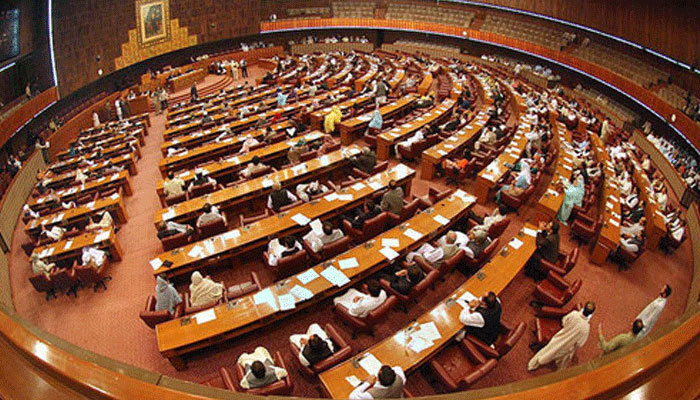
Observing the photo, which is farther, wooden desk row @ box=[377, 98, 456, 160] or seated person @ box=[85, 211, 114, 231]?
wooden desk row @ box=[377, 98, 456, 160]

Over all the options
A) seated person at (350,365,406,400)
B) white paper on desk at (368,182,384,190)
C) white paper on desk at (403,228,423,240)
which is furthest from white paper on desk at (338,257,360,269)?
white paper on desk at (368,182,384,190)

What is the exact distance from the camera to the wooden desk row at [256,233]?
21.1 ft

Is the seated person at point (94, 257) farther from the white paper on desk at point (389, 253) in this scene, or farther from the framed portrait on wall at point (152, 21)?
the framed portrait on wall at point (152, 21)

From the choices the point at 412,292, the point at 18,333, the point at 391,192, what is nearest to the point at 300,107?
the point at 391,192

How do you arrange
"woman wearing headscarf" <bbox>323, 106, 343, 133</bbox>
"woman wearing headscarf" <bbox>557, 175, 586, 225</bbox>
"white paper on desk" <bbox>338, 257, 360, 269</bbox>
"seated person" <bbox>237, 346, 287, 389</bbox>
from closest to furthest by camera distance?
"seated person" <bbox>237, 346, 287, 389</bbox>
"white paper on desk" <bbox>338, 257, 360, 269</bbox>
"woman wearing headscarf" <bbox>557, 175, 586, 225</bbox>
"woman wearing headscarf" <bbox>323, 106, 343, 133</bbox>

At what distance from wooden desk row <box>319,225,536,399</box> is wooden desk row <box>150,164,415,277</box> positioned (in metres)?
3.01

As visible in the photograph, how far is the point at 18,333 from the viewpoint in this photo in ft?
6.34

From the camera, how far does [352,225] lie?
7141mm

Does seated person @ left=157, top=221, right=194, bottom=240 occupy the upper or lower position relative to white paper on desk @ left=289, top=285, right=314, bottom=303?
lower

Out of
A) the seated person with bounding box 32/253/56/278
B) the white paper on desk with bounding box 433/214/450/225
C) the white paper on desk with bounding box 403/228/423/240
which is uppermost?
the white paper on desk with bounding box 433/214/450/225

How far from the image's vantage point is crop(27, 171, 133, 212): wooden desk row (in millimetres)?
9820

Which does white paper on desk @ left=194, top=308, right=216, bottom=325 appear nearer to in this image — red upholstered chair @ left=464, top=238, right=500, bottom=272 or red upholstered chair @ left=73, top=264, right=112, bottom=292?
red upholstered chair @ left=73, top=264, right=112, bottom=292

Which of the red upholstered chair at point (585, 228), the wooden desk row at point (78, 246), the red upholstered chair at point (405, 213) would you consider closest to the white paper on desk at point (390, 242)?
the red upholstered chair at point (405, 213)

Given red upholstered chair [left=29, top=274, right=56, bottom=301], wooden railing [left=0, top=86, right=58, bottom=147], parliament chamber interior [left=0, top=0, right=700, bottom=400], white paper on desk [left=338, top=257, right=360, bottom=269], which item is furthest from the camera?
wooden railing [left=0, top=86, right=58, bottom=147]
